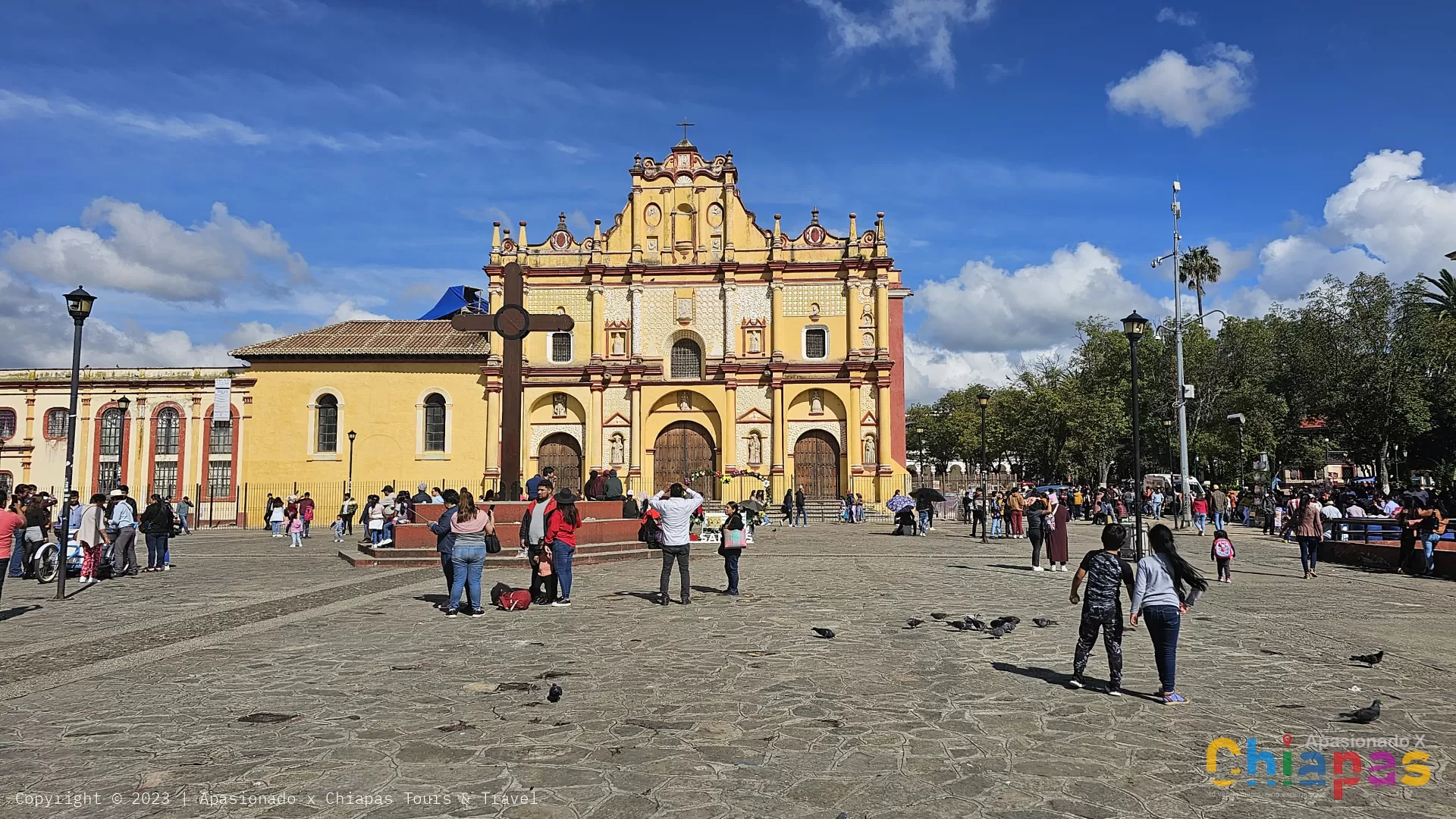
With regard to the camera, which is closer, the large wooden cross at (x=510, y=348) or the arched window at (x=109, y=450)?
the large wooden cross at (x=510, y=348)

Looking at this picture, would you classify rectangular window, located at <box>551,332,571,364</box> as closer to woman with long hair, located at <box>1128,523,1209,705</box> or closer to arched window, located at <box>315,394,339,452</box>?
arched window, located at <box>315,394,339,452</box>

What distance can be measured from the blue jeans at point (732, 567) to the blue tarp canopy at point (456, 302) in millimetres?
42547

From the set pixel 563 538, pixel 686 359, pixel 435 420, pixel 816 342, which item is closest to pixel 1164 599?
pixel 563 538

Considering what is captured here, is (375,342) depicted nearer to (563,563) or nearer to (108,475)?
(108,475)

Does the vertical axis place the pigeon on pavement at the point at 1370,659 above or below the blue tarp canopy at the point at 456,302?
below

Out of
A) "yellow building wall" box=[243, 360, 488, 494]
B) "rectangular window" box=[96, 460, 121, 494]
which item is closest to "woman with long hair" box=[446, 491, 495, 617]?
"yellow building wall" box=[243, 360, 488, 494]

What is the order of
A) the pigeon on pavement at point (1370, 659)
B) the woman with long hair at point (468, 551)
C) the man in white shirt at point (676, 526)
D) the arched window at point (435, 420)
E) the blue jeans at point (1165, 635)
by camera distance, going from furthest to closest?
the arched window at point (435, 420) < the man in white shirt at point (676, 526) < the woman with long hair at point (468, 551) < the pigeon on pavement at point (1370, 659) < the blue jeans at point (1165, 635)

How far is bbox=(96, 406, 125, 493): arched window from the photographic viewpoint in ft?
123

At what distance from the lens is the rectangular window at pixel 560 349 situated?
4050 cm

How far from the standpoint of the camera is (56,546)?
49.0 feet

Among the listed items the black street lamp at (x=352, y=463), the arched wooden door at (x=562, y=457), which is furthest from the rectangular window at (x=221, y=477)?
the arched wooden door at (x=562, y=457)

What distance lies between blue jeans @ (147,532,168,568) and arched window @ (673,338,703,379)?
81.8ft

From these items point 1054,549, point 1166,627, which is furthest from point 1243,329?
point 1166,627

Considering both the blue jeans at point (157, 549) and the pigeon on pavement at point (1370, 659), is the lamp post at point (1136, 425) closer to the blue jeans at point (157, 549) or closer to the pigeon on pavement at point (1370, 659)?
the pigeon on pavement at point (1370, 659)
